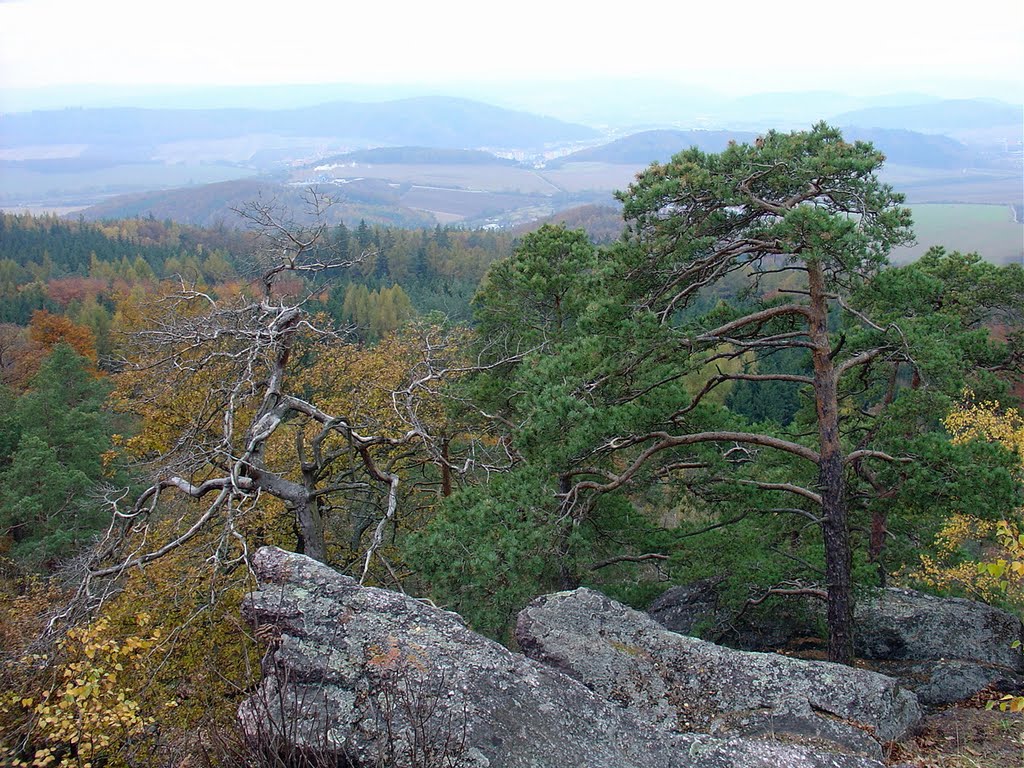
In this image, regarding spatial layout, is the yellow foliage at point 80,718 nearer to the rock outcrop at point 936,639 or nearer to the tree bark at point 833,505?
the tree bark at point 833,505

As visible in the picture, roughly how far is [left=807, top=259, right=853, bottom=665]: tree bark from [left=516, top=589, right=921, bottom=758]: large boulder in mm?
1915

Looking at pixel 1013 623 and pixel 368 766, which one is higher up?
pixel 368 766

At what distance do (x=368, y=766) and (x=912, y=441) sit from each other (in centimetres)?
842

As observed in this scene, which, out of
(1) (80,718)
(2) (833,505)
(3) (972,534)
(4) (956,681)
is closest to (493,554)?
(2) (833,505)

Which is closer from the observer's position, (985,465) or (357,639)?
(357,639)

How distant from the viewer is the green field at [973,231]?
59594mm

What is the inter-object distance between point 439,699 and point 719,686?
3.25 meters

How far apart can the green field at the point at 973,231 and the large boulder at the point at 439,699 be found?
47.6m

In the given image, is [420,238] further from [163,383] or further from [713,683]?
[713,683]

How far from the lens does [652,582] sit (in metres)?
15.1

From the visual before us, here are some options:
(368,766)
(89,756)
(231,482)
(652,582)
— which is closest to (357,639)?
(368,766)

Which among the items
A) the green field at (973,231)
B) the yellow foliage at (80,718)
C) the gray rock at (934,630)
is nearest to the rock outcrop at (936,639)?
the gray rock at (934,630)

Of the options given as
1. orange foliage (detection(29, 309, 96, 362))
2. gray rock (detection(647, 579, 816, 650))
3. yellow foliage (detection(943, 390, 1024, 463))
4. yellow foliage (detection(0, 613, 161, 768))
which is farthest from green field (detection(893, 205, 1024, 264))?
orange foliage (detection(29, 309, 96, 362))

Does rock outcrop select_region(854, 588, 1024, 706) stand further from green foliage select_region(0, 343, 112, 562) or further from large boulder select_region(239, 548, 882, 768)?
green foliage select_region(0, 343, 112, 562)
